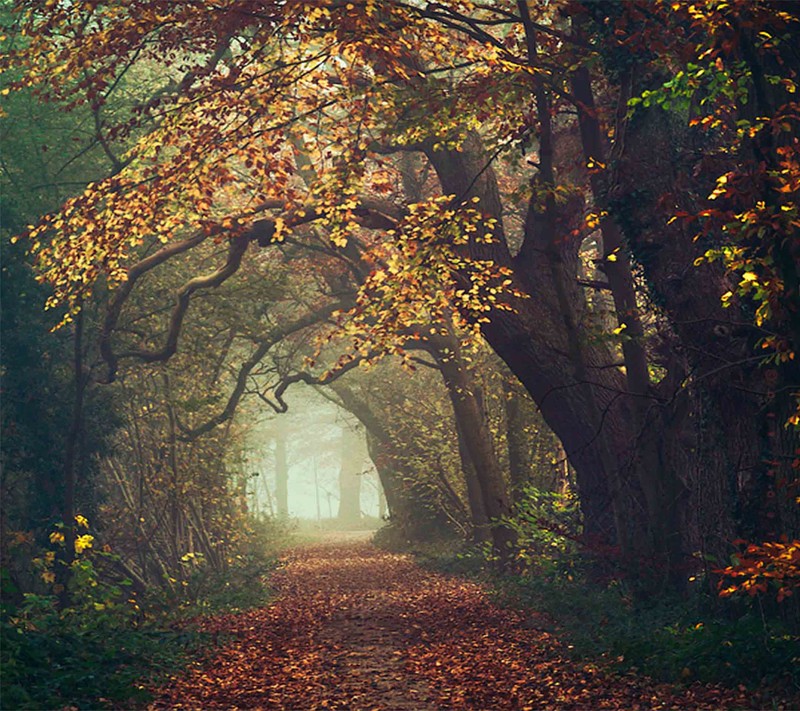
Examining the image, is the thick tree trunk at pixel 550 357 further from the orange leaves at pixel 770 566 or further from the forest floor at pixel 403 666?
the orange leaves at pixel 770 566

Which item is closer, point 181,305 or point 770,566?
point 770,566

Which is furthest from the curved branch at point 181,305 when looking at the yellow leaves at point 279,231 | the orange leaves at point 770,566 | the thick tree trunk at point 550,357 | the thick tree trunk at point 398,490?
the orange leaves at point 770,566

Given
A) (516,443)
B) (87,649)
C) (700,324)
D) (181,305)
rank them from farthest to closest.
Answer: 1. (516,443)
2. (181,305)
3. (700,324)
4. (87,649)

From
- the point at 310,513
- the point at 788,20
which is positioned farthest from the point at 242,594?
the point at 310,513

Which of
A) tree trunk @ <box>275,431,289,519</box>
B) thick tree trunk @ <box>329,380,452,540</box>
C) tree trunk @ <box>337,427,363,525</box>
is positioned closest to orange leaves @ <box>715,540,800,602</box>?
thick tree trunk @ <box>329,380,452,540</box>

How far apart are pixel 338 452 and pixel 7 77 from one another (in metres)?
65.3

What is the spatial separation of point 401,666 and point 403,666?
0.02m

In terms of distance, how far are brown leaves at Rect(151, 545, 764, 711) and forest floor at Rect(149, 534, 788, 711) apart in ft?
0.04

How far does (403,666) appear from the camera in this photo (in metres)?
10.6

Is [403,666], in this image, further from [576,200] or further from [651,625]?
[576,200]

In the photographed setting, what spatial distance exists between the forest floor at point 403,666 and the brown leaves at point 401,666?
1cm

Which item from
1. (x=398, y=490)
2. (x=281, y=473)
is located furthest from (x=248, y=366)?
(x=281, y=473)

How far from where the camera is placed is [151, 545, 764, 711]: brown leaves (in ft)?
28.0

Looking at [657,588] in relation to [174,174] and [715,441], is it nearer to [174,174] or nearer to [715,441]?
[715,441]
